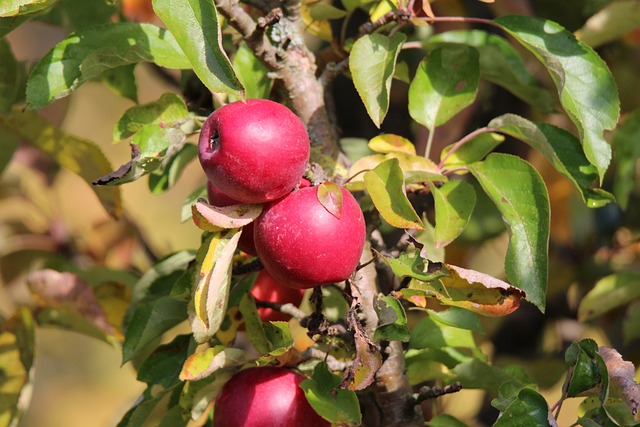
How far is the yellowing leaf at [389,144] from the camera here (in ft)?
3.13

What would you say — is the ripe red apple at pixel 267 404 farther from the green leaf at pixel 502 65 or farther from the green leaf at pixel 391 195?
Result: the green leaf at pixel 502 65

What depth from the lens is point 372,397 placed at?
944 mm

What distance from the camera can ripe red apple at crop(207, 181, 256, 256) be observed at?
2.83 ft

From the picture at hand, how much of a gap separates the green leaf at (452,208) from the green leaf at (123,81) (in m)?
0.45

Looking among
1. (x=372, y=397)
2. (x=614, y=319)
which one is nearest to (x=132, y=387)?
(x=614, y=319)

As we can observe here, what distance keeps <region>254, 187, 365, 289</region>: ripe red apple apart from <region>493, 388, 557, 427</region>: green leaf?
20cm

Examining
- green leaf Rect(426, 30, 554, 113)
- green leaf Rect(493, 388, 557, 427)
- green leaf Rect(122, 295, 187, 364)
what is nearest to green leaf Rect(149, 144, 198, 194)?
green leaf Rect(122, 295, 187, 364)

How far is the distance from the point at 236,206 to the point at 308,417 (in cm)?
24

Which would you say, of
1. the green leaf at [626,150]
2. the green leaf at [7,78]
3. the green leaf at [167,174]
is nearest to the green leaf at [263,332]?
the green leaf at [167,174]

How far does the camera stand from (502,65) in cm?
107

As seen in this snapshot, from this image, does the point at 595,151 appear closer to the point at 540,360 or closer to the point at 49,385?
the point at 540,360

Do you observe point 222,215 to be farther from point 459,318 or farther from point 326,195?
point 459,318

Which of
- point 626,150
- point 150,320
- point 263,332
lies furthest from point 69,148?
point 626,150

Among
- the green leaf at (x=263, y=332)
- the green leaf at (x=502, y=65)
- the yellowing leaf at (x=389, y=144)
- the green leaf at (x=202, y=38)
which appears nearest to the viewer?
the green leaf at (x=202, y=38)
